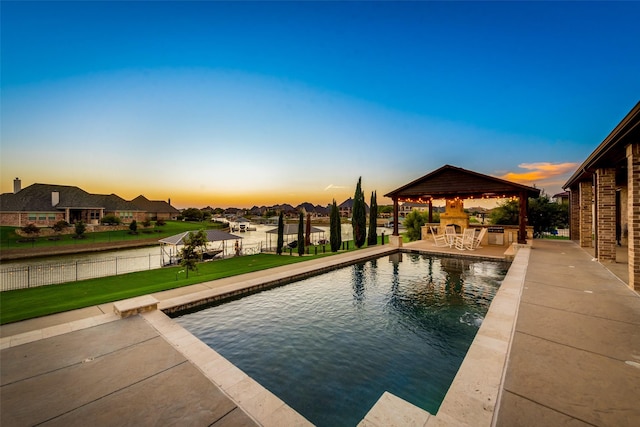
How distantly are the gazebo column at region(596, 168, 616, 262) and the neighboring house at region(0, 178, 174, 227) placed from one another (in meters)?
50.4

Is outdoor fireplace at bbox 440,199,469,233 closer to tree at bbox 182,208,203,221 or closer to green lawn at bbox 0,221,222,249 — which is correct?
green lawn at bbox 0,221,222,249

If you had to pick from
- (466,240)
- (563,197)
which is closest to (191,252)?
(466,240)

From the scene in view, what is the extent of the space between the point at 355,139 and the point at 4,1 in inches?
724

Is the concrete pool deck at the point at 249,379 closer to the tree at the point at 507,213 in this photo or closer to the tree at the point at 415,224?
the tree at the point at 507,213

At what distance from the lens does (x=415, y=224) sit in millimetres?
24172

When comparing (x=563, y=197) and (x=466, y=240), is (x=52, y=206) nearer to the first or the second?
(x=466, y=240)

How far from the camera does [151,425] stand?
2430 millimetres

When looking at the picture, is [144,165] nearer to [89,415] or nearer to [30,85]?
[30,85]

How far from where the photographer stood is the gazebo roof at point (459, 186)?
13.9 m

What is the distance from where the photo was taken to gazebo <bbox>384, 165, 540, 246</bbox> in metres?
13.7

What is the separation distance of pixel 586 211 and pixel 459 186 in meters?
5.87

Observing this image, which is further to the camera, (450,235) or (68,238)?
(68,238)

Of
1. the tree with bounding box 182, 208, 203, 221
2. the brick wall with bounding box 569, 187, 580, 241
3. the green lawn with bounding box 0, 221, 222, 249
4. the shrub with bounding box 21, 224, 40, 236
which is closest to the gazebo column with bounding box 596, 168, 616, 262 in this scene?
the brick wall with bounding box 569, 187, 580, 241

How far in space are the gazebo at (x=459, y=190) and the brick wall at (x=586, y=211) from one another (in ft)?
5.82
